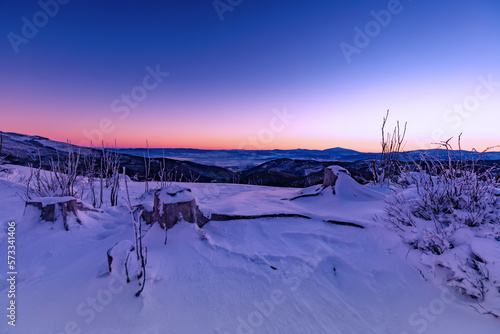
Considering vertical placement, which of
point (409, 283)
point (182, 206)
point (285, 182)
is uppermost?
point (182, 206)

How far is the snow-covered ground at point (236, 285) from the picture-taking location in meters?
1.70

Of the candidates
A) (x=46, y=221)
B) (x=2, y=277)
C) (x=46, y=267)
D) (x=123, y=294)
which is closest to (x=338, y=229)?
(x=123, y=294)

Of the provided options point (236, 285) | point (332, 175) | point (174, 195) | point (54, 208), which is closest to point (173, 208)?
point (174, 195)

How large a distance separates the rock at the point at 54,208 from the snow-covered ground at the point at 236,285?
0.13 m

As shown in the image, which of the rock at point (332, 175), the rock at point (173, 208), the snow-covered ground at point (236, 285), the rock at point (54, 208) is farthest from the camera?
the rock at point (332, 175)

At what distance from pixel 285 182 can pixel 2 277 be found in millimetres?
14664

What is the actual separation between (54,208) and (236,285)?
11.3ft

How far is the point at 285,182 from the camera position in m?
15.9

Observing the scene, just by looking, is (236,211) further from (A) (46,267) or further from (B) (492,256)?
(B) (492,256)

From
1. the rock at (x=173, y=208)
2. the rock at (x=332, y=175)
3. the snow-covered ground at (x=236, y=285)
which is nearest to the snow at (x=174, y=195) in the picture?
the rock at (x=173, y=208)

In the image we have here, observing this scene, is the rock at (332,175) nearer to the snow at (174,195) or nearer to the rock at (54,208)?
the snow at (174,195)

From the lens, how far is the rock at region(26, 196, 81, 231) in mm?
3445

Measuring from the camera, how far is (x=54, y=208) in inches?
137

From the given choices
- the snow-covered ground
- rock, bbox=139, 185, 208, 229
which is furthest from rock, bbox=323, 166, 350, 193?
rock, bbox=139, 185, 208, 229
